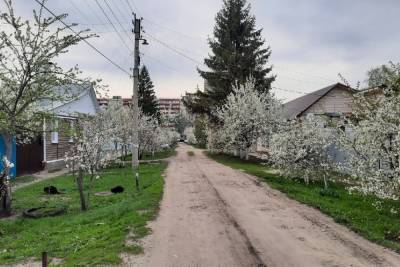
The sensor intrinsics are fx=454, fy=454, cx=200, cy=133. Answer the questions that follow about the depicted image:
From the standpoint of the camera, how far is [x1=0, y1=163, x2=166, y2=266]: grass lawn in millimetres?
7961

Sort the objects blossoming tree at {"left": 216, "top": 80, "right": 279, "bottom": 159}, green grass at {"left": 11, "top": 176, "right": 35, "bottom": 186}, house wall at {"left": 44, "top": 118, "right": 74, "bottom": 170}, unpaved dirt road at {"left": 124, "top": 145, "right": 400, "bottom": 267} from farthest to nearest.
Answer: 1. blossoming tree at {"left": 216, "top": 80, "right": 279, "bottom": 159}
2. house wall at {"left": 44, "top": 118, "right": 74, "bottom": 170}
3. green grass at {"left": 11, "top": 176, "right": 35, "bottom": 186}
4. unpaved dirt road at {"left": 124, "top": 145, "right": 400, "bottom": 267}

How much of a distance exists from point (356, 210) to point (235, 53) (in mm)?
26368

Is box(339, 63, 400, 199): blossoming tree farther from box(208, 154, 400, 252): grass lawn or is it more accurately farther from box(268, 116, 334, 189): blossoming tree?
box(268, 116, 334, 189): blossoming tree

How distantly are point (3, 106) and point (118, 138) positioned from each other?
16032 mm

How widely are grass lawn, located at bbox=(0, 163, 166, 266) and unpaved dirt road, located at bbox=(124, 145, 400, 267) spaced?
447mm

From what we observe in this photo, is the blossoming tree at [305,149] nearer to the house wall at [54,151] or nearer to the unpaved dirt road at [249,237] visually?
the unpaved dirt road at [249,237]

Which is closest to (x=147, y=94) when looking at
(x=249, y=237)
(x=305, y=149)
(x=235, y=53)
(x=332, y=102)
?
(x=235, y=53)

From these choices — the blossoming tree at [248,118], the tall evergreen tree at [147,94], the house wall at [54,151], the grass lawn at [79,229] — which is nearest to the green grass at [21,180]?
the house wall at [54,151]

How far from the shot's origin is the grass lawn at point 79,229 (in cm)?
796

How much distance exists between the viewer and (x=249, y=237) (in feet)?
28.7

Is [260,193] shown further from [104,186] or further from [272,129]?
[272,129]

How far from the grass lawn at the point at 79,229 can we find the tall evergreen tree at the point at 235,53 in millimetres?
22399

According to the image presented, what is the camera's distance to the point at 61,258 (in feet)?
25.6

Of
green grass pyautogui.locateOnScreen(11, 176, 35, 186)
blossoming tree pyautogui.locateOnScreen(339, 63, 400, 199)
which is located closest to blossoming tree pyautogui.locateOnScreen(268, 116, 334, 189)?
blossoming tree pyautogui.locateOnScreen(339, 63, 400, 199)
